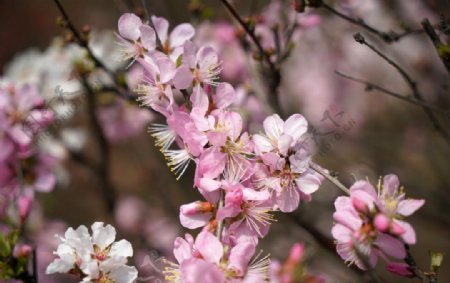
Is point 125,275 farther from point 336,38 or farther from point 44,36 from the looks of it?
point 44,36

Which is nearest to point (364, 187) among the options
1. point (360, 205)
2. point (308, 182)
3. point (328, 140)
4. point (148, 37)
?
point (360, 205)

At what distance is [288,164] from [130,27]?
58cm

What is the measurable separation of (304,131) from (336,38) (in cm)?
251

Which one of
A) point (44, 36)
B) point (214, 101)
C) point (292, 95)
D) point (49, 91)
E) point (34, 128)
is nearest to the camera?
point (214, 101)

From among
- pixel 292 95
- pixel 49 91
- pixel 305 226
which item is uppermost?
pixel 49 91

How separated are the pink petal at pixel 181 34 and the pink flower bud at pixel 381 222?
776 millimetres

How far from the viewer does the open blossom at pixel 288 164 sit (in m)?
1.45

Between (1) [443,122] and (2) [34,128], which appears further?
(1) [443,122]

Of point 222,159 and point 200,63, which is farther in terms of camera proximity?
point 200,63

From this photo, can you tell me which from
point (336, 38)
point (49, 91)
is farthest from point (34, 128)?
point (336, 38)

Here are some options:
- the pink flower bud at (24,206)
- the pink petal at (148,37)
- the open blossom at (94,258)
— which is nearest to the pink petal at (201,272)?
the open blossom at (94,258)

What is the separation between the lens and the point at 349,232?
1311 millimetres

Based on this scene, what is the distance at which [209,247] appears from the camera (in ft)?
4.32

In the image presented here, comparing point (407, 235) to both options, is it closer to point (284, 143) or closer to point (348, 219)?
point (348, 219)
